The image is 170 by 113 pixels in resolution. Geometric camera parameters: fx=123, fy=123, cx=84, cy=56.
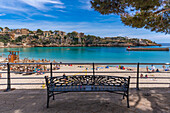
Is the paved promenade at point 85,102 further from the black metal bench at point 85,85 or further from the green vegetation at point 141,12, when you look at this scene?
the green vegetation at point 141,12

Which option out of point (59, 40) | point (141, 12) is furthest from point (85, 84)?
point (59, 40)

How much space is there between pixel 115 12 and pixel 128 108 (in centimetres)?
401

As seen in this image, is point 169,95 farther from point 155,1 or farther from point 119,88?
point 155,1

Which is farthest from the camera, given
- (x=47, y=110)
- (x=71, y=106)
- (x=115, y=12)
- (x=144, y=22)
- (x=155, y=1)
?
(x=144, y=22)

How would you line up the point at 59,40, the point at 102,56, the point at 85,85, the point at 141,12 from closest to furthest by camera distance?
the point at 85,85 < the point at 141,12 < the point at 102,56 < the point at 59,40

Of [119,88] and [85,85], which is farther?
[85,85]

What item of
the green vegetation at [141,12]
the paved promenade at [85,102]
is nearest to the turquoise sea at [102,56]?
the green vegetation at [141,12]

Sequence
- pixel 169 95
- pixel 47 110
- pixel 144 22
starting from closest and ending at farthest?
1. pixel 47 110
2. pixel 169 95
3. pixel 144 22

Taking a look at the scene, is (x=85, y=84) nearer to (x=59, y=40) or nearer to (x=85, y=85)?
(x=85, y=85)

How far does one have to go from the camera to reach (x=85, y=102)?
10.9 ft

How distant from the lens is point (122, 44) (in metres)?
183

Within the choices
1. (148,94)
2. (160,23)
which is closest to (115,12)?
(160,23)

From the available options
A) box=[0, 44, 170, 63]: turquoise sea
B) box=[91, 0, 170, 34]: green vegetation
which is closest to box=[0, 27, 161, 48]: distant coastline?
box=[0, 44, 170, 63]: turquoise sea

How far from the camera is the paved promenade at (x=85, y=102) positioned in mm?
2896
